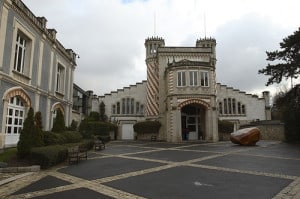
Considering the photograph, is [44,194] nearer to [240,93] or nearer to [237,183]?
[237,183]

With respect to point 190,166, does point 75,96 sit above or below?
above

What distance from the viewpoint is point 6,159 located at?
445 inches

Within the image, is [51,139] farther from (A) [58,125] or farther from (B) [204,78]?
(B) [204,78]

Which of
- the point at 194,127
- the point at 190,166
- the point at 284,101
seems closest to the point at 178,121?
the point at 194,127

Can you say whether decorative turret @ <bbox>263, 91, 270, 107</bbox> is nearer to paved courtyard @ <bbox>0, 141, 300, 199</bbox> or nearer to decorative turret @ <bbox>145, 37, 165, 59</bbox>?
decorative turret @ <bbox>145, 37, 165, 59</bbox>

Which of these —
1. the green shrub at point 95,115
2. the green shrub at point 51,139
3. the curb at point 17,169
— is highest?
the green shrub at point 95,115

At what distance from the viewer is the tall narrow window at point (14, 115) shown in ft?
50.1

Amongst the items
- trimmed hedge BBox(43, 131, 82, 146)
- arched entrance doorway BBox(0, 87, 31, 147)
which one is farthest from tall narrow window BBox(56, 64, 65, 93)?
trimmed hedge BBox(43, 131, 82, 146)

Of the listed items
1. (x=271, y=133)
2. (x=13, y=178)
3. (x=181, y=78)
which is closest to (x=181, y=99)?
(x=181, y=78)

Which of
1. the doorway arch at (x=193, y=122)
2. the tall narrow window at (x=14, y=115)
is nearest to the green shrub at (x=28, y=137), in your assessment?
the tall narrow window at (x=14, y=115)

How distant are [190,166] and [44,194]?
6.14 metres

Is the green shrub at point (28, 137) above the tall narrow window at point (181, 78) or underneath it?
underneath

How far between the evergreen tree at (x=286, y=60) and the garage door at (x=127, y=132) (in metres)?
19.6

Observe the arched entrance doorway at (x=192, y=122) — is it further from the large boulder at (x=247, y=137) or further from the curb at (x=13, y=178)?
the curb at (x=13, y=178)
